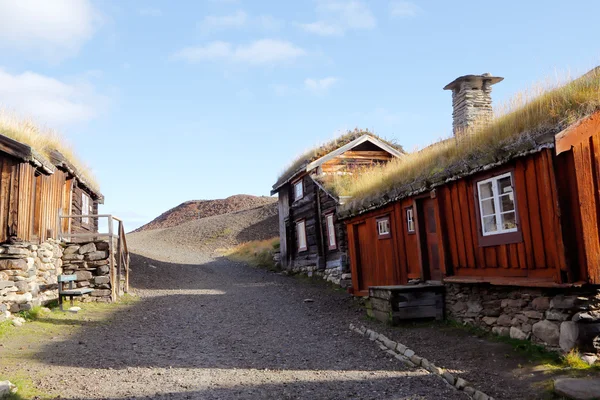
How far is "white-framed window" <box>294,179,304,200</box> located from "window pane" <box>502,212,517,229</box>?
52.1 feet

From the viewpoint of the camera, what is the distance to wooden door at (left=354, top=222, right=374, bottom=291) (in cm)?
1569

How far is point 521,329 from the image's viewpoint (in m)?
8.62

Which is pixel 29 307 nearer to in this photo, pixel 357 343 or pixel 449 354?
pixel 357 343

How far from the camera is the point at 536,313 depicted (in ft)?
27.1

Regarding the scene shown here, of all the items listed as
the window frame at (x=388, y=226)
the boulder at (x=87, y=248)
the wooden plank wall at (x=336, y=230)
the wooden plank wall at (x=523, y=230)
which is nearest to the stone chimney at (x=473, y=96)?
the window frame at (x=388, y=226)

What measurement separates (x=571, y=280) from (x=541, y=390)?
1785mm

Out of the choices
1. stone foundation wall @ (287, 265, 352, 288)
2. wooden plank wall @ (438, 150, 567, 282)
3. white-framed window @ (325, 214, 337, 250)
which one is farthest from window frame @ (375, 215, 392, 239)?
white-framed window @ (325, 214, 337, 250)

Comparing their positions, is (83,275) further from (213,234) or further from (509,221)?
(213,234)

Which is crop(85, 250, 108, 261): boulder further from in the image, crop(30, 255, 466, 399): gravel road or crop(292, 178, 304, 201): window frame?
crop(292, 178, 304, 201): window frame

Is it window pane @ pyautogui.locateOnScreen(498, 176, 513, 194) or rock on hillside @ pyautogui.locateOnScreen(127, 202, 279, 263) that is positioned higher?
rock on hillside @ pyautogui.locateOnScreen(127, 202, 279, 263)

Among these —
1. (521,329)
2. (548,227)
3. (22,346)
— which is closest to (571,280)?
(548,227)

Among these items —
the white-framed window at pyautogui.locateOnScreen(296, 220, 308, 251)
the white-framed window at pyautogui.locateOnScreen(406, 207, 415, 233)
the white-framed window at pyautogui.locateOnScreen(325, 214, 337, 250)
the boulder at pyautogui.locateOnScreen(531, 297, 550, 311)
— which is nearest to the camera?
the boulder at pyautogui.locateOnScreen(531, 297, 550, 311)

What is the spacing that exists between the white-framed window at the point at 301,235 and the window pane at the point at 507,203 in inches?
617

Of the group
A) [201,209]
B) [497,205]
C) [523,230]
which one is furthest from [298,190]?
[201,209]
